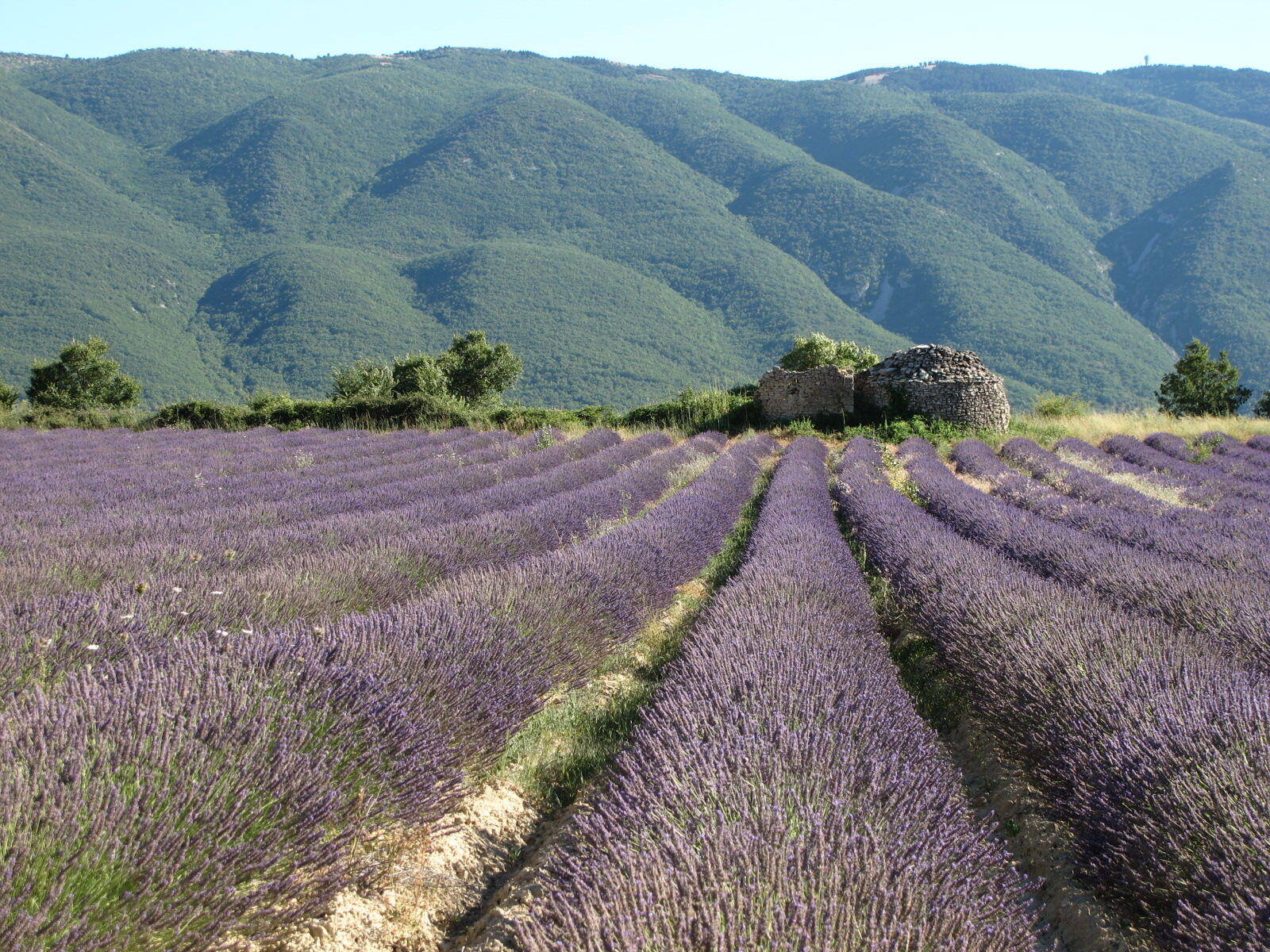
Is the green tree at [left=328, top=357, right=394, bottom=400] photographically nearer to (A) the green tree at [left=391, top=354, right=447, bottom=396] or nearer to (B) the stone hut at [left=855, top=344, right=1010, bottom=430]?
(A) the green tree at [left=391, top=354, right=447, bottom=396]

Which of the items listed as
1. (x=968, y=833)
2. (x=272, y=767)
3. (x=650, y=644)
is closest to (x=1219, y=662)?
(x=968, y=833)

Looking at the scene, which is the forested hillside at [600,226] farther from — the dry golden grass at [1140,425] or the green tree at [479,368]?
the dry golden grass at [1140,425]

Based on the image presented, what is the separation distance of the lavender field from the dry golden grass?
1573 cm

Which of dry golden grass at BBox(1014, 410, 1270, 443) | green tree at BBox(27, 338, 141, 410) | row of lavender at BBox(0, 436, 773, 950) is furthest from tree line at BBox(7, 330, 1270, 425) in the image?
row of lavender at BBox(0, 436, 773, 950)

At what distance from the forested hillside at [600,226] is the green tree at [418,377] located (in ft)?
86.8

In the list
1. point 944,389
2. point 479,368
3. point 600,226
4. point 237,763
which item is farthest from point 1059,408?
point 600,226

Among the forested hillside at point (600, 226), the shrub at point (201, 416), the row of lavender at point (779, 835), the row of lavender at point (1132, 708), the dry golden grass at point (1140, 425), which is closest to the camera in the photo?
the row of lavender at point (779, 835)

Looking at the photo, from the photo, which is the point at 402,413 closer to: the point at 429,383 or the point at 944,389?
the point at 429,383

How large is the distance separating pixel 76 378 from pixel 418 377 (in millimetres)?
11986

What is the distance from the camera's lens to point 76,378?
2609cm

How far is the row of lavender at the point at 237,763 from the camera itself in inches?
51.1

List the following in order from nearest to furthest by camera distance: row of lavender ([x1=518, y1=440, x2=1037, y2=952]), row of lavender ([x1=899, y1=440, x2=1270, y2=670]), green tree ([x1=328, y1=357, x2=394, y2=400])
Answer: row of lavender ([x1=518, y1=440, x2=1037, y2=952]), row of lavender ([x1=899, y1=440, x2=1270, y2=670]), green tree ([x1=328, y1=357, x2=394, y2=400])

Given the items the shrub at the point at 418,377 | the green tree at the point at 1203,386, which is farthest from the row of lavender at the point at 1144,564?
the green tree at the point at 1203,386

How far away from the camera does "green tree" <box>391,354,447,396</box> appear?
23562 millimetres
